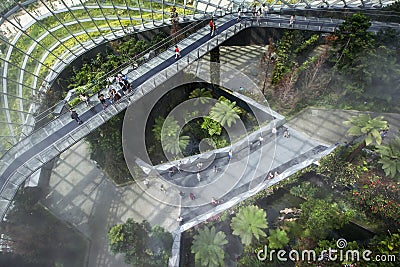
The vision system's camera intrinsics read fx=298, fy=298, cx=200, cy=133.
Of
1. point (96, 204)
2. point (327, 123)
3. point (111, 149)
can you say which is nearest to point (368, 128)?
point (327, 123)

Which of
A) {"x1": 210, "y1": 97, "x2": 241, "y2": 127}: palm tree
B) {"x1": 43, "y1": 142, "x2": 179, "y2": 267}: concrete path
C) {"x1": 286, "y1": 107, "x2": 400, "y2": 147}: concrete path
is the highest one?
{"x1": 210, "y1": 97, "x2": 241, "y2": 127}: palm tree

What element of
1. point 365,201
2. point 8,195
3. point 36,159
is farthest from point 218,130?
point 8,195

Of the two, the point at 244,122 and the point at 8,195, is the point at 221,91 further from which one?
the point at 8,195

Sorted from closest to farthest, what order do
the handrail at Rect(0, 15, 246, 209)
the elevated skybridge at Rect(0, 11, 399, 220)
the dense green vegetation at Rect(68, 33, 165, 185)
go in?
the handrail at Rect(0, 15, 246, 209) < the elevated skybridge at Rect(0, 11, 399, 220) < the dense green vegetation at Rect(68, 33, 165, 185)

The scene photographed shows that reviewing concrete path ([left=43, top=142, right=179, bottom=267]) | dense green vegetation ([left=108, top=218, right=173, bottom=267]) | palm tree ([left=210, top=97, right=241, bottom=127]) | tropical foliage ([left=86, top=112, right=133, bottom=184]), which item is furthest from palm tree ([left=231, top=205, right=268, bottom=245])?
tropical foliage ([left=86, top=112, right=133, bottom=184])

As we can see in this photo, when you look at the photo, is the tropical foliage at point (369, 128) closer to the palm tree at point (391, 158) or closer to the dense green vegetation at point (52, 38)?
the palm tree at point (391, 158)

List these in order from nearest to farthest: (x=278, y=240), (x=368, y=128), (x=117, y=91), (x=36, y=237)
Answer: (x=278, y=240)
(x=36, y=237)
(x=368, y=128)
(x=117, y=91)

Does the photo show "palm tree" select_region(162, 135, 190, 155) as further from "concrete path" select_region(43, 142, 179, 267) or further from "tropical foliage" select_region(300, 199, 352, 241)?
"tropical foliage" select_region(300, 199, 352, 241)

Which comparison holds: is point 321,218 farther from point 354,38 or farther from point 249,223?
point 354,38
